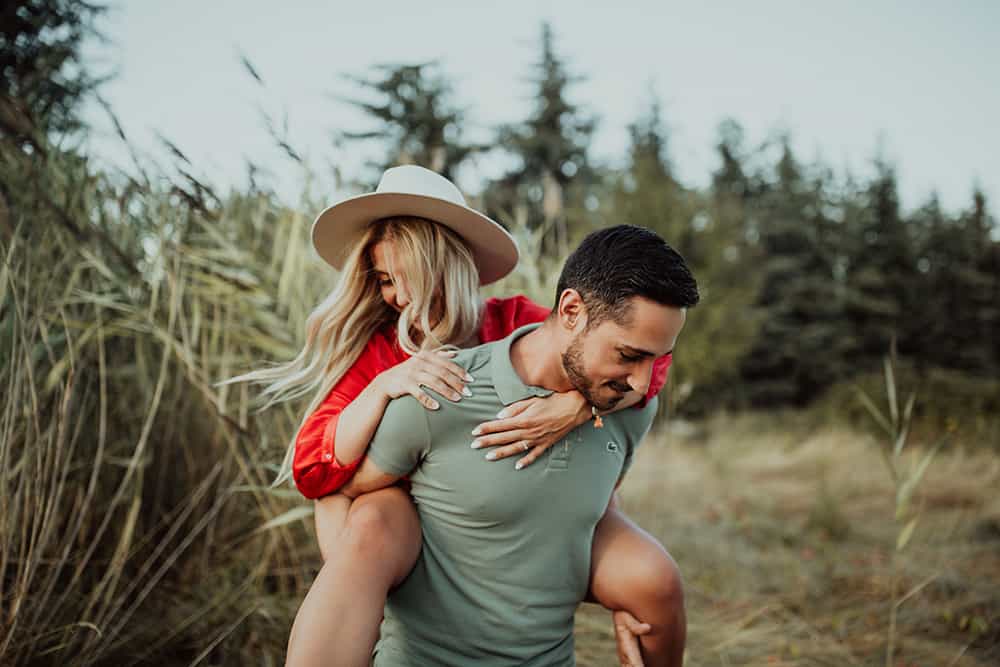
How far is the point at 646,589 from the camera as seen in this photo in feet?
6.11

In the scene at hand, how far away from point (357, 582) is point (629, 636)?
0.76m

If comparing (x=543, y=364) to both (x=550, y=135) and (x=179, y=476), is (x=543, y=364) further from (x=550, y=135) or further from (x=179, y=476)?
(x=550, y=135)

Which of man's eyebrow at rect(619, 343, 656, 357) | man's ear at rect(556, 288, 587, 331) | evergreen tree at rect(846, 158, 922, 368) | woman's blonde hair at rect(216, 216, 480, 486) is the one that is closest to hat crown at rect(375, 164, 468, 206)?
woman's blonde hair at rect(216, 216, 480, 486)

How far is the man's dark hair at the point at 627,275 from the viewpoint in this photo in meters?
1.66

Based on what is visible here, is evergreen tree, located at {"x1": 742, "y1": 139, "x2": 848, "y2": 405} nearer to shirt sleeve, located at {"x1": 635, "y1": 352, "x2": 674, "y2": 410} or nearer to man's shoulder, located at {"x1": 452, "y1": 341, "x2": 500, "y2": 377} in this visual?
shirt sleeve, located at {"x1": 635, "y1": 352, "x2": 674, "y2": 410}

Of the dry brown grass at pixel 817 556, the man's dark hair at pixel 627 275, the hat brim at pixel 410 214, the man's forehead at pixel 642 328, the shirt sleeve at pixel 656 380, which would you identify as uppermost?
the hat brim at pixel 410 214

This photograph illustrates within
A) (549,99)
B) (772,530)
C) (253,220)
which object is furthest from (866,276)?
A: (253,220)

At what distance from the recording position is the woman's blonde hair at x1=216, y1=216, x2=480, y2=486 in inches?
82.9

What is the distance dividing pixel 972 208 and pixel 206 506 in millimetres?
28197

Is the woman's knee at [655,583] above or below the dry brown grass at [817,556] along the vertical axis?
above

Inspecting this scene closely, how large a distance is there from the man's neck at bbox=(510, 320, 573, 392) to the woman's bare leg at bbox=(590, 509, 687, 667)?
482mm

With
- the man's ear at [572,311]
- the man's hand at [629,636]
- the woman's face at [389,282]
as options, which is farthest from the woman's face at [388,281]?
the man's hand at [629,636]

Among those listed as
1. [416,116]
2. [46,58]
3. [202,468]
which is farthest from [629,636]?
[416,116]

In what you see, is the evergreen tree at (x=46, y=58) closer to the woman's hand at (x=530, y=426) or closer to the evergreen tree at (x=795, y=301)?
the woman's hand at (x=530, y=426)
